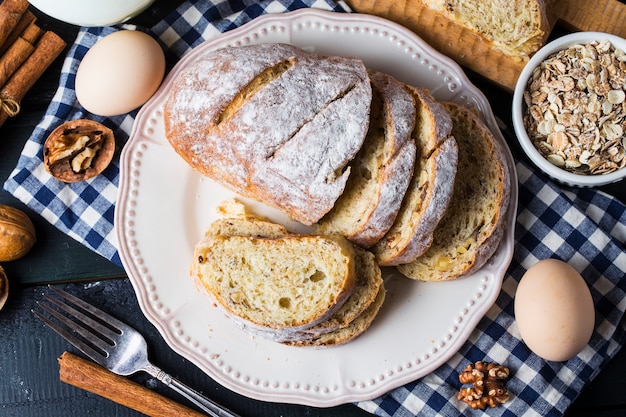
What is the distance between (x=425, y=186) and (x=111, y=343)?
48.2 inches

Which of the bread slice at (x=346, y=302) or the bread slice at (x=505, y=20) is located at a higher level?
the bread slice at (x=505, y=20)

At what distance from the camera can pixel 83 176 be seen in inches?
93.4

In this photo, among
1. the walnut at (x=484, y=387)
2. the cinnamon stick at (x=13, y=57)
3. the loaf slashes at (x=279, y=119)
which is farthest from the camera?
the cinnamon stick at (x=13, y=57)

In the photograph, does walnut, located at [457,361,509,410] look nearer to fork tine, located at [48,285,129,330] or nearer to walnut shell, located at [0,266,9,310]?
fork tine, located at [48,285,129,330]

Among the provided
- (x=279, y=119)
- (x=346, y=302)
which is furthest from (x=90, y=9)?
(x=346, y=302)

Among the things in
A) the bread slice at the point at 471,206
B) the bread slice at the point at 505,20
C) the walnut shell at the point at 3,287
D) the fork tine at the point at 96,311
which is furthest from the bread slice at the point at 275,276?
the bread slice at the point at 505,20

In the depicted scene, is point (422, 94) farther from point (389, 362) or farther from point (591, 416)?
point (591, 416)

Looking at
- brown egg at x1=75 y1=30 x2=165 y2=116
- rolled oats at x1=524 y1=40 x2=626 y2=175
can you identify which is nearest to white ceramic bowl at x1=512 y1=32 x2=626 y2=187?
rolled oats at x1=524 y1=40 x2=626 y2=175

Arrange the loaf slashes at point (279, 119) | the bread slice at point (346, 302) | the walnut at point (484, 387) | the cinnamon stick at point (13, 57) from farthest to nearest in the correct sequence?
the cinnamon stick at point (13, 57) < the walnut at point (484, 387) < the bread slice at point (346, 302) < the loaf slashes at point (279, 119)

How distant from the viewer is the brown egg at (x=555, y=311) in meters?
2.11

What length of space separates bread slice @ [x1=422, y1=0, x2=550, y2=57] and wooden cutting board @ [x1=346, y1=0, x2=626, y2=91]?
0.04m

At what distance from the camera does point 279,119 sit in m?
2.05

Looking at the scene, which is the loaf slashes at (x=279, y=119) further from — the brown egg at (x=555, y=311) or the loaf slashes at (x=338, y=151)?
the brown egg at (x=555, y=311)

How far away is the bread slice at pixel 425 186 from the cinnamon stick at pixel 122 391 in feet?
2.99
